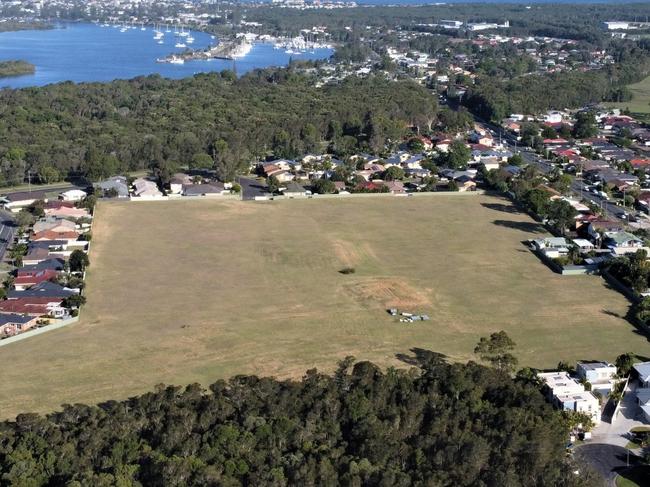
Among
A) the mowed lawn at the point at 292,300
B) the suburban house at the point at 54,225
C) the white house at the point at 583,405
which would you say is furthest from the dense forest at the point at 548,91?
the white house at the point at 583,405

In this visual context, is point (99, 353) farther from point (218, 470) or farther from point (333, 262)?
point (333, 262)

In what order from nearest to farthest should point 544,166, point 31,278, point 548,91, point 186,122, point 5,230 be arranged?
point 31,278 → point 5,230 → point 544,166 → point 186,122 → point 548,91

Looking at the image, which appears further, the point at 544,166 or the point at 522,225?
the point at 544,166

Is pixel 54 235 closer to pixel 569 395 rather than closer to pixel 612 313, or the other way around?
pixel 612 313

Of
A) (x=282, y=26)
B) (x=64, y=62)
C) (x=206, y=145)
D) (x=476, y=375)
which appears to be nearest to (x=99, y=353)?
(x=476, y=375)

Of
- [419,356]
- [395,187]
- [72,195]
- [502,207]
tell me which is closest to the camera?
[419,356]

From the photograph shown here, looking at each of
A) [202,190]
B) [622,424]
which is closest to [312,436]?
[622,424]
